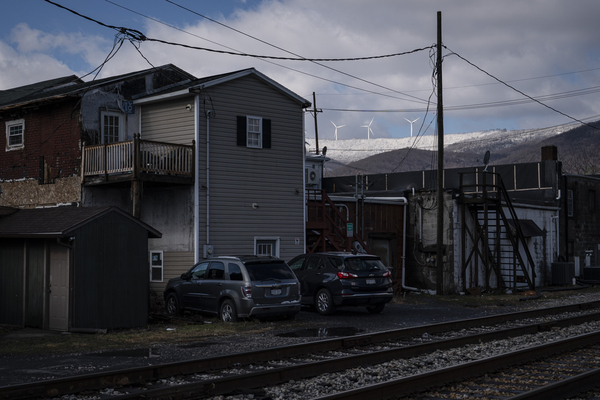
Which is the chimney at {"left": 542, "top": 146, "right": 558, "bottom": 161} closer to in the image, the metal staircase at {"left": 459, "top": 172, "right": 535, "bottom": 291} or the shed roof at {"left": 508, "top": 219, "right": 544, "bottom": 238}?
the shed roof at {"left": 508, "top": 219, "right": 544, "bottom": 238}

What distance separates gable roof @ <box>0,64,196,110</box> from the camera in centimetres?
2402

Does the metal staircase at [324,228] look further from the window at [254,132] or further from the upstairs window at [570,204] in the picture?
the upstairs window at [570,204]

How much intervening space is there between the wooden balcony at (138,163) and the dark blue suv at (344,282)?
19.3 feet

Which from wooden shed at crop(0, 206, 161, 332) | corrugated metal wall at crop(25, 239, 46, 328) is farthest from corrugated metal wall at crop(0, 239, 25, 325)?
corrugated metal wall at crop(25, 239, 46, 328)

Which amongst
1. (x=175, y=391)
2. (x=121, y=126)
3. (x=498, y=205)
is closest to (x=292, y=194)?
(x=121, y=126)

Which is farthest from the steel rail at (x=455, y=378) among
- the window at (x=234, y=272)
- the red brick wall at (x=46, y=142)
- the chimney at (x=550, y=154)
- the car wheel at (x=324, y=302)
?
the chimney at (x=550, y=154)

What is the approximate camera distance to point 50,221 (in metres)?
16.5

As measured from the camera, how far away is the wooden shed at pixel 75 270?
15375 millimetres

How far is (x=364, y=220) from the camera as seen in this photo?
1129 inches

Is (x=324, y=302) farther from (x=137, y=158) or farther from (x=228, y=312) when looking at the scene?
(x=137, y=158)

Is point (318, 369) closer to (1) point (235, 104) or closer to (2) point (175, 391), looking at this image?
(2) point (175, 391)

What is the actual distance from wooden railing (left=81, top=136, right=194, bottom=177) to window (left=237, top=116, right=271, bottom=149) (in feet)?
7.63

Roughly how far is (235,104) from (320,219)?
20.1ft

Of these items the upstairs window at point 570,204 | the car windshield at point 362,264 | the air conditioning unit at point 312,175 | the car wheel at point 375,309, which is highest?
the air conditioning unit at point 312,175
